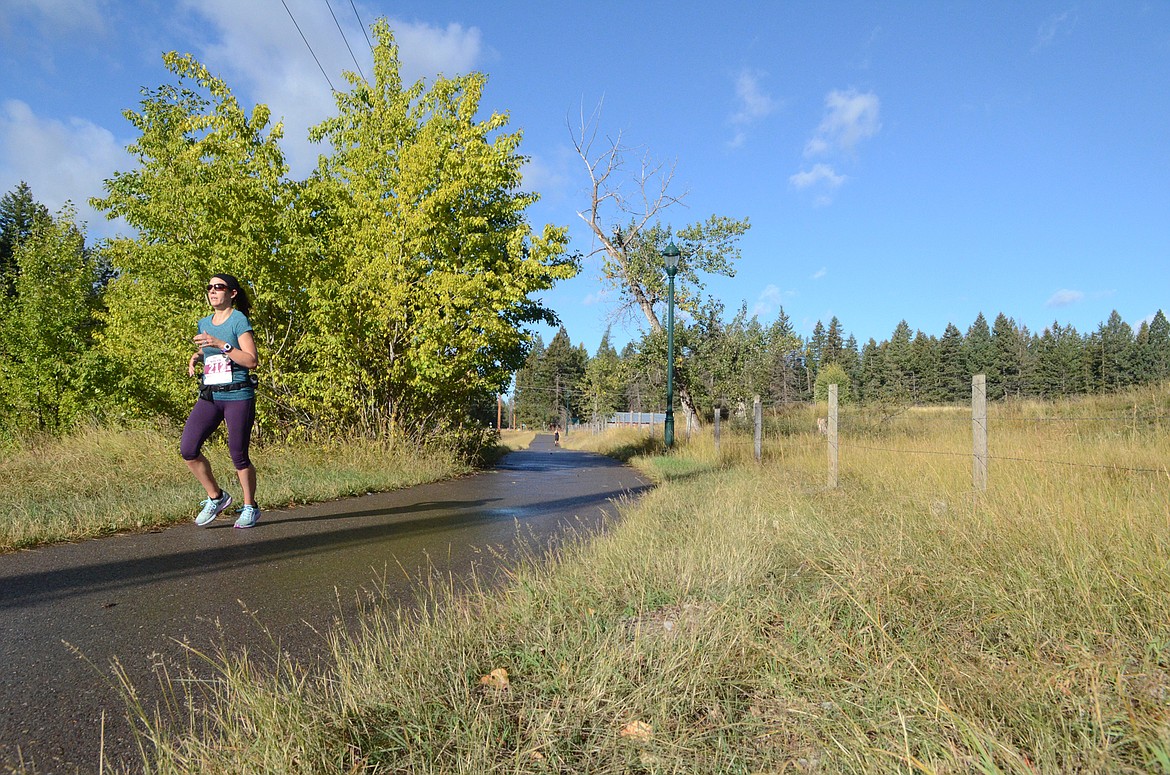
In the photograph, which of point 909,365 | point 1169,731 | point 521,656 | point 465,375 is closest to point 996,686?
point 1169,731

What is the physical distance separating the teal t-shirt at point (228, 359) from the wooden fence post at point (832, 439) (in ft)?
22.7

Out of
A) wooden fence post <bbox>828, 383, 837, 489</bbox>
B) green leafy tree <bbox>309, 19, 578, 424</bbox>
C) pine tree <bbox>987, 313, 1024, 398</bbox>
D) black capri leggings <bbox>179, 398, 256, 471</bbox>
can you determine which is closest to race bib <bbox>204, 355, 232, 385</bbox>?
black capri leggings <bbox>179, 398, 256, 471</bbox>

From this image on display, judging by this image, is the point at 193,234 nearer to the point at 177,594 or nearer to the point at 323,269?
the point at 323,269

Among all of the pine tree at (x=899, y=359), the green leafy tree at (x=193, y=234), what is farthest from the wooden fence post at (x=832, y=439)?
the pine tree at (x=899, y=359)

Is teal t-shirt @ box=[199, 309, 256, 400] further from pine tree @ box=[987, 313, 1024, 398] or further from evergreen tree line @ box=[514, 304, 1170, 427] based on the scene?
pine tree @ box=[987, 313, 1024, 398]

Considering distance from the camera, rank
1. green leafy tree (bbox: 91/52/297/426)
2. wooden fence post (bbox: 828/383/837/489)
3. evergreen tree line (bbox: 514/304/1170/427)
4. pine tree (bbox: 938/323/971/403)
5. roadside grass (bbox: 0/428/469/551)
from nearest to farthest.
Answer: roadside grass (bbox: 0/428/469/551), wooden fence post (bbox: 828/383/837/489), green leafy tree (bbox: 91/52/297/426), evergreen tree line (bbox: 514/304/1170/427), pine tree (bbox: 938/323/971/403)

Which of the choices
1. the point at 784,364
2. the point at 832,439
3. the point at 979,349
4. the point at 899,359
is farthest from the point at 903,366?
the point at 832,439

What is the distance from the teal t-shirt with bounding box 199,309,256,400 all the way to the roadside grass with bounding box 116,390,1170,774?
325 centimetres

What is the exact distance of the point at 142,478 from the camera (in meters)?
8.11

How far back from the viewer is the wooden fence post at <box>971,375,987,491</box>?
232 inches

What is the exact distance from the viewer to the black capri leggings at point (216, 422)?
557 cm

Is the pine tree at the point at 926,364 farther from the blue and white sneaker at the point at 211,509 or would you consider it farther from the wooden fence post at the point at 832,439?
the blue and white sneaker at the point at 211,509

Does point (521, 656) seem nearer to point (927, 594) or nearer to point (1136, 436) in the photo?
point (927, 594)

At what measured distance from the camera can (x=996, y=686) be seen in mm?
2080
